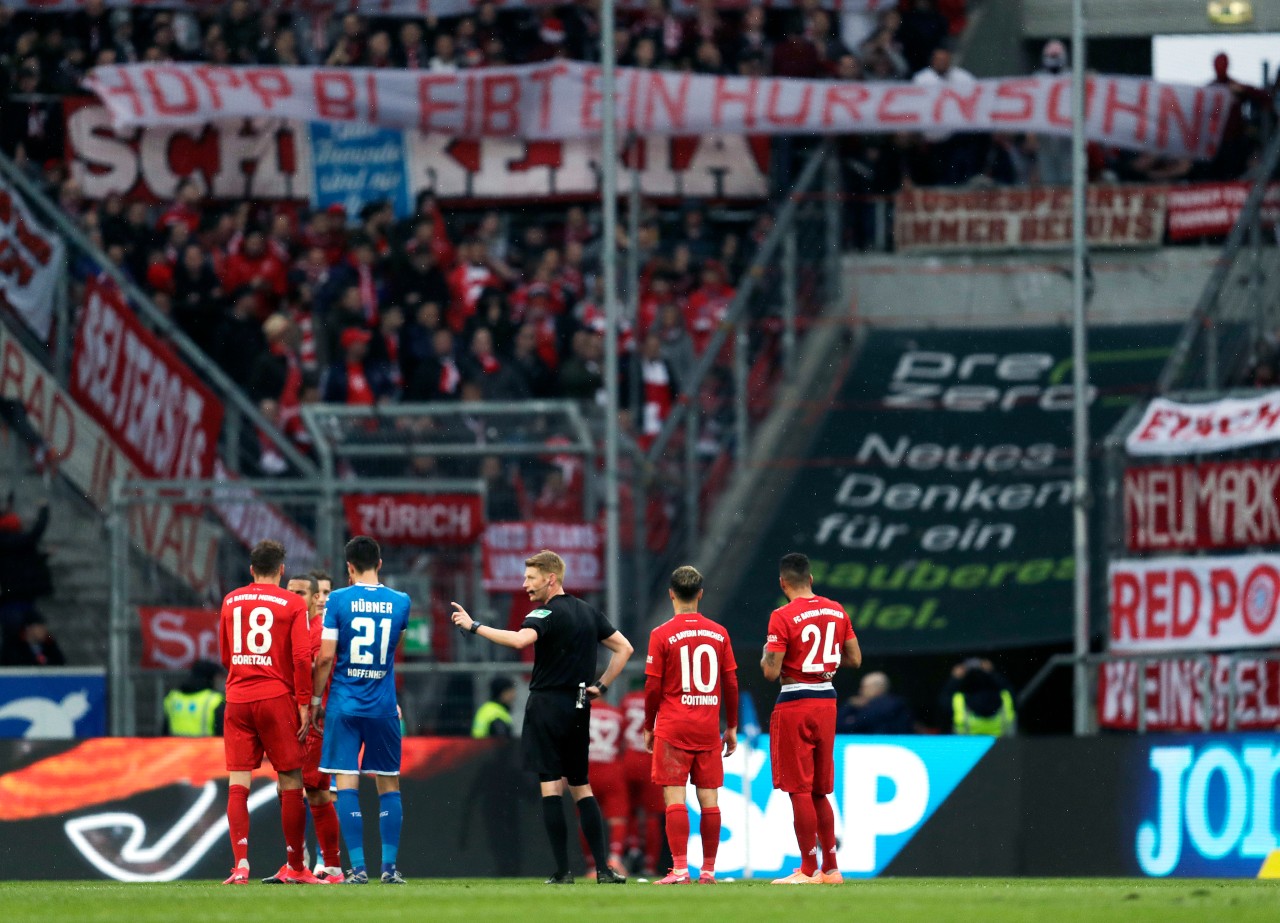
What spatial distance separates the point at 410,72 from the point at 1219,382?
285 inches

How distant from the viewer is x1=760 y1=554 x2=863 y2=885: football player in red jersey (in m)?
13.3

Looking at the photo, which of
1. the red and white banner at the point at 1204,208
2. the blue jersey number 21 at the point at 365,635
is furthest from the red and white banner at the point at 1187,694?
the blue jersey number 21 at the point at 365,635

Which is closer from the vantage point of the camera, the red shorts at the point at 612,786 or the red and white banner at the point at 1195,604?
the red shorts at the point at 612,786

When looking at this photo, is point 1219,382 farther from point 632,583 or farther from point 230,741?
point 230,741

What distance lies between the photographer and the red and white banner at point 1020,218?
2239 centimetres

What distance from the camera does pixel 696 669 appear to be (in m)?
13.3

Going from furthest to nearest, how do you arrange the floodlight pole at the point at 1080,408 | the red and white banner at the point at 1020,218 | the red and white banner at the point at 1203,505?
the red and white banner at the point at 1020,218, the red and white banner at the point at 1203,505, the floodlight pole at the point at 1080,408

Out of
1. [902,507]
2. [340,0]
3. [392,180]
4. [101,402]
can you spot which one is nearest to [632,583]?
[902,507]

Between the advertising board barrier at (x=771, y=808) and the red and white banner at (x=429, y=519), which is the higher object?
the red and white banner at (x=429, y=519)

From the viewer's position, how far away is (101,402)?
20.2 metres

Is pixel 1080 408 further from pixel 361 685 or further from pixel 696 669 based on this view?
pixel 361 685

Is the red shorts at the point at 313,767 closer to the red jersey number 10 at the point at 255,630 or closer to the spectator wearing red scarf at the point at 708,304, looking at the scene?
the red jersey number 10 at the point at 255,630

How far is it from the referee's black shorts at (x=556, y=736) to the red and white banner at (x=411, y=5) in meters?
12.7

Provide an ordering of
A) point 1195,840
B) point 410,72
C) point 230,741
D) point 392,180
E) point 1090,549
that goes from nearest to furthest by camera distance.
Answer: point 230,741 < point 1195,840 < point 1090,549 < point 410,72 < point 392,180
